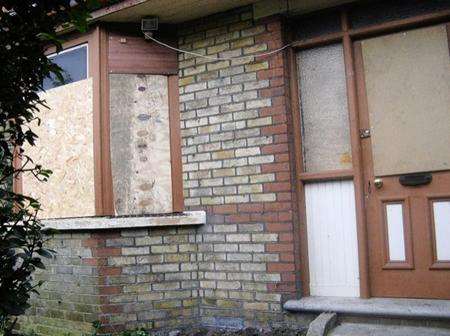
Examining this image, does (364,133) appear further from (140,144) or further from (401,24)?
(140,144)

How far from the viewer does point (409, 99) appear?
4262 mm

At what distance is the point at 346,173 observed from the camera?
14.5ft

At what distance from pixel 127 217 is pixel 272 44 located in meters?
2.21

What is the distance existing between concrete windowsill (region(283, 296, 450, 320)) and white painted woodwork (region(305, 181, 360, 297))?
5.2 inches

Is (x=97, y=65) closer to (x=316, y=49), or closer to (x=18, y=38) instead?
(x=316, y=49)

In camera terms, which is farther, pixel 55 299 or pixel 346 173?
pixel 55 299

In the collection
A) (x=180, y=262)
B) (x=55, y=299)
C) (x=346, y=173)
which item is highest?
(x=346, y=173)

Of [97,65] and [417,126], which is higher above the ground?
[97,65]

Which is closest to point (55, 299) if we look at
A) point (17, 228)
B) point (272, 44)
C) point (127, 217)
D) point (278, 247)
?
point (127, 217)

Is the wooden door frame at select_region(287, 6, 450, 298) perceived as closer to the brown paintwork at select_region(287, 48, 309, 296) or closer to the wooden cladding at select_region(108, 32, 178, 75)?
the brown paintwork at select_region(287, 48, 309, 296)

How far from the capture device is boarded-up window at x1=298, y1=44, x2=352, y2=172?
4547 millimetres

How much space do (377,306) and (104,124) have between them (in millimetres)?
3072

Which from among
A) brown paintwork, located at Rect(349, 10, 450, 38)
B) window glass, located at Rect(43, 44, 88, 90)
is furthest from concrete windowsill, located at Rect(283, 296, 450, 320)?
window glass, located at Rect(43, 44, 88, 90)

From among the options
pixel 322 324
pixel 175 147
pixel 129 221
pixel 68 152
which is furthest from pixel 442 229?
pixel 68 152
